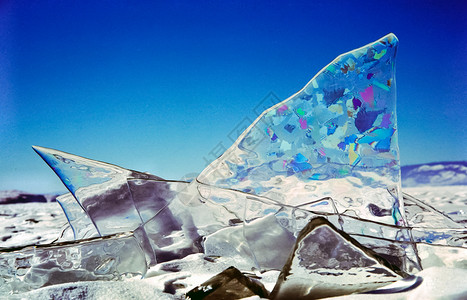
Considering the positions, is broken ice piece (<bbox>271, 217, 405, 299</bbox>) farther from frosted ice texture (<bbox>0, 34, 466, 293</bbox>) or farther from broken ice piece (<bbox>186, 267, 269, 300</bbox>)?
frosted ice texture (<bbox>0, 34, 466, 293</bbox>)

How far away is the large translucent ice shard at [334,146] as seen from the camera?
162 centimetres

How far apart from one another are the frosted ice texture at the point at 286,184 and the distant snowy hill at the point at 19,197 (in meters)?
4.83

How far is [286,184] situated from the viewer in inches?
67.1

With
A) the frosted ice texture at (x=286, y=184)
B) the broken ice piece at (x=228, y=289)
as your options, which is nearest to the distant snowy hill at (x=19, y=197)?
the frosted ice texture at (x=286, y=184)

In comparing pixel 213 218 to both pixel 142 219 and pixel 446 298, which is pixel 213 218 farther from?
pixel 446 298

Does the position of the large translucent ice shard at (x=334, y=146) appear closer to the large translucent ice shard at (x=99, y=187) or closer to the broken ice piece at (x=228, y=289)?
the large translucent ice shard at (x=99, y=187)

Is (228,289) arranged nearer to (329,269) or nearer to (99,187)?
(329,269)

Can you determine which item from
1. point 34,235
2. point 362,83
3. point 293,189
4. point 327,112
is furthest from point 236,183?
point 34,235

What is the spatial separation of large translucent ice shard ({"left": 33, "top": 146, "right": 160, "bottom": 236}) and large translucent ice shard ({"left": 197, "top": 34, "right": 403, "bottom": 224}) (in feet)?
1.24

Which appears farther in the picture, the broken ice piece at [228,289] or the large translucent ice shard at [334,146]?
the large translucent ice shard at [334,146]

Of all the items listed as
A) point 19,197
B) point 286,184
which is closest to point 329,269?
point 286,184

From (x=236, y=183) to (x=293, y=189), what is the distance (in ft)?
0.96

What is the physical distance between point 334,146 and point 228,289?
1002 millimetres

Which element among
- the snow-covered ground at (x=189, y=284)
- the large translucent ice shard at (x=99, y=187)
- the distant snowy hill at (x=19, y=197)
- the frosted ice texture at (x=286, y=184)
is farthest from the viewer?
the distant snowy hill at (x=19, y=197)
